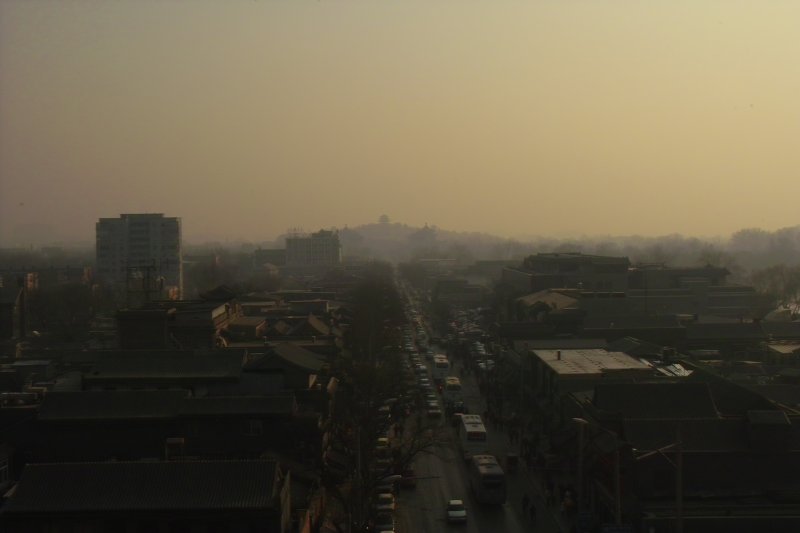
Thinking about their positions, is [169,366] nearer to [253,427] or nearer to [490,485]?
[253,427]

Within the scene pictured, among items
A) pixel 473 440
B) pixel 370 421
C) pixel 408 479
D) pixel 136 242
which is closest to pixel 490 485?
pixel 408 479

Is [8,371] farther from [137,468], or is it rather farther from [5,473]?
[137,468]

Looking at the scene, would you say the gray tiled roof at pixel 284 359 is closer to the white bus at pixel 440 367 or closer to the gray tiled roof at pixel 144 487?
the gray tiled roof at pixel 144 487

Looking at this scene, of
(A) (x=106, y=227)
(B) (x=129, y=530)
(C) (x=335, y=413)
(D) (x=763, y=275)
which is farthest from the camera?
(A) (x=106, y=227)

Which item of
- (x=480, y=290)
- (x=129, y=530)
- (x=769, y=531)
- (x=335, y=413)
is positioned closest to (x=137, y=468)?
(x=129, y=530)

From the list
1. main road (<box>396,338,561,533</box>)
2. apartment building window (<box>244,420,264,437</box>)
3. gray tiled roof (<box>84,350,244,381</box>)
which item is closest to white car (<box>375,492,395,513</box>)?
main road (<box>396,338,561,533</box>)
